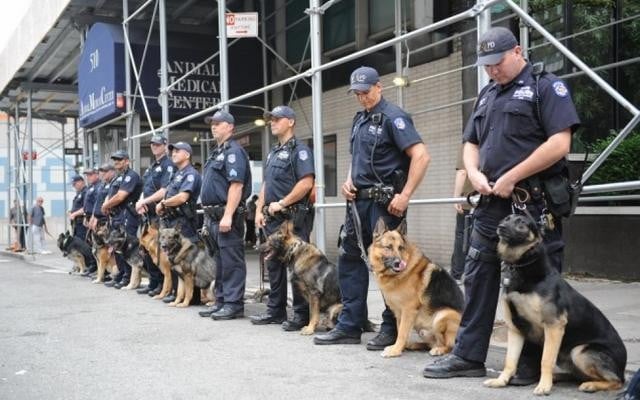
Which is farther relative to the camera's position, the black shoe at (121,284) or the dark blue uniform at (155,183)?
the black shoe at (121,284)

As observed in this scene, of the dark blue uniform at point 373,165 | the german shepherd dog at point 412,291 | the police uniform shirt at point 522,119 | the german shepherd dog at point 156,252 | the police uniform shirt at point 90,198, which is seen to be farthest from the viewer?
the police uniform shirt at point 90,198

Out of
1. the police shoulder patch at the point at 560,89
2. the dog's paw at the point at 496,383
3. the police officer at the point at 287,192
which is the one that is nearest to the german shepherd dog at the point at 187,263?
the police officer at the point at 287,192

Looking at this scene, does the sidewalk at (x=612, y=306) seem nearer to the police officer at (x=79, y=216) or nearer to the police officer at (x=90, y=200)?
the police officer at (x=90, y=200)

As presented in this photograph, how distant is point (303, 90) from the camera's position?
45.4 ft

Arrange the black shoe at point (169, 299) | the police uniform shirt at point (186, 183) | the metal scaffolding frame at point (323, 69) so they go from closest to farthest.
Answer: the metal scaffolding frame at point (323, 69) → the police uniform shirt at point (186, 183) → the black shoe at point (169, 299)

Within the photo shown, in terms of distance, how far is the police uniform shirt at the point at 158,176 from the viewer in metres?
8.89

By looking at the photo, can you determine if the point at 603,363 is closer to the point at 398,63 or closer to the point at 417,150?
the point at 417,150

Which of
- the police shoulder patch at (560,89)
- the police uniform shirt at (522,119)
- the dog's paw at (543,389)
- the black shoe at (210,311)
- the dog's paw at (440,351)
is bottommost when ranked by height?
the black shoe at (210,311)

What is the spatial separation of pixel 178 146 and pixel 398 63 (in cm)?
372

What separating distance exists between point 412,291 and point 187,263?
3.70 metres

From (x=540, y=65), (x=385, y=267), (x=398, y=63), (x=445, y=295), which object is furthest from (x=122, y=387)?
(x=398, y=63)

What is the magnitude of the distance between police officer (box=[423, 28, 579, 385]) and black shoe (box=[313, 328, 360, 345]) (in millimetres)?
1172

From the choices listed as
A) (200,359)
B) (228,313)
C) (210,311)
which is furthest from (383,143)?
A: (210,311)

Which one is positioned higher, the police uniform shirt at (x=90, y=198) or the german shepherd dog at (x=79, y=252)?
the police uniform shirt at (x=90, y=198)
